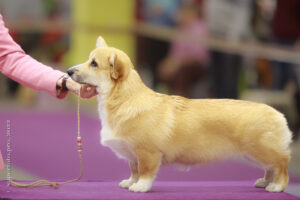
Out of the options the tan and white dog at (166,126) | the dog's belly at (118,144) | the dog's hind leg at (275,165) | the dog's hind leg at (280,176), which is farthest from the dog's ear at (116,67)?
the dog's hind leg at (280,176)

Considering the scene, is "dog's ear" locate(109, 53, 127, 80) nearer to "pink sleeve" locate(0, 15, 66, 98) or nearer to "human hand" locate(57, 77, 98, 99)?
"human hand" locate(57, 77, 98, 99)

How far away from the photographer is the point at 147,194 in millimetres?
2502

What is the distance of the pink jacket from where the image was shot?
2682 millimetres

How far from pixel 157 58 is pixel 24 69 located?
696cm

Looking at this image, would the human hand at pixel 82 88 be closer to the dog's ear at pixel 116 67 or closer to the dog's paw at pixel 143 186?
the dog's ear at pixel 116 67

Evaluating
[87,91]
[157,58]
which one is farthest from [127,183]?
[157,58]

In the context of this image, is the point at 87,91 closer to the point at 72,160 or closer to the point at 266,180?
the point at 266,180

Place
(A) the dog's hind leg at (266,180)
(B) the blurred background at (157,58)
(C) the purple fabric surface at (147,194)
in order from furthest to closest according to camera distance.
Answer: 1. (B) the blurred background at (157,58)
2. (A) the dog's hind leg at (266,180)
3. (C) the purple fabric surface at (147,194)

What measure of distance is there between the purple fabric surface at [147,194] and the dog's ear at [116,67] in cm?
53

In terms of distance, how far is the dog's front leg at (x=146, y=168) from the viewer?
2.52 m

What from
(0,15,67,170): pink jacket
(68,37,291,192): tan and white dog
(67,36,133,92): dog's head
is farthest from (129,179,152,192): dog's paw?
(0,15,67,170): pink jacket

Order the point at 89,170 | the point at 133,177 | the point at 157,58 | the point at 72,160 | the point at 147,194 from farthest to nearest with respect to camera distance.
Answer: the point at 157,58 → the point at 72,160 → the point at 89,170 → the point at 133,177 → the point at 147,194

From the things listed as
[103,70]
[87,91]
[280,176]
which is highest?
[103,70]

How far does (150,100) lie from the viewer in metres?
2.59
